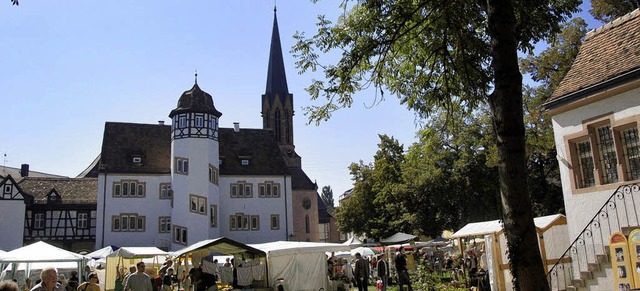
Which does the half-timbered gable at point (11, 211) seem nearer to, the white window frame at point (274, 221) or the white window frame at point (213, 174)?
the white window frame at point (213, 174)

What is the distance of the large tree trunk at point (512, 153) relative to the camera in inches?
246

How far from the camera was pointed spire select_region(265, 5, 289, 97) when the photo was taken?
7581cm

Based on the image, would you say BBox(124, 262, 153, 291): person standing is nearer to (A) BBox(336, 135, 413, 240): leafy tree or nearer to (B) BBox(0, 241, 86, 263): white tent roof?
(B) BBox(0, 241, 86, 263): white tent roof

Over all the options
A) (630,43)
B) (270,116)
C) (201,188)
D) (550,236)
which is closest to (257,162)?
(201,188)

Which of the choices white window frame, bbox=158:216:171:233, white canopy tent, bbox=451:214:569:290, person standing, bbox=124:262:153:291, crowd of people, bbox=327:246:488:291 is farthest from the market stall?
white window frame, bbox=158:216:171:233

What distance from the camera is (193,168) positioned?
46625mm

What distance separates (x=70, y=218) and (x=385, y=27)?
45.1 m

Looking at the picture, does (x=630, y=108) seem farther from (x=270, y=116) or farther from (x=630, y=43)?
(x=270, y=116)

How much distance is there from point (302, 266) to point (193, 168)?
2427cm

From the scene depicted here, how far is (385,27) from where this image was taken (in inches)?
369

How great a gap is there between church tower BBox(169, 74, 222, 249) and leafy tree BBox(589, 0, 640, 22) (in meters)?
31.0

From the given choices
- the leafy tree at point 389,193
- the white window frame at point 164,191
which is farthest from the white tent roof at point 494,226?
the white window frame at point 164,191

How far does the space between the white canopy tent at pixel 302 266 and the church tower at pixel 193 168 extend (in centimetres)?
2258

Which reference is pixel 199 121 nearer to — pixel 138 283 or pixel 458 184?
pixel 458 184
